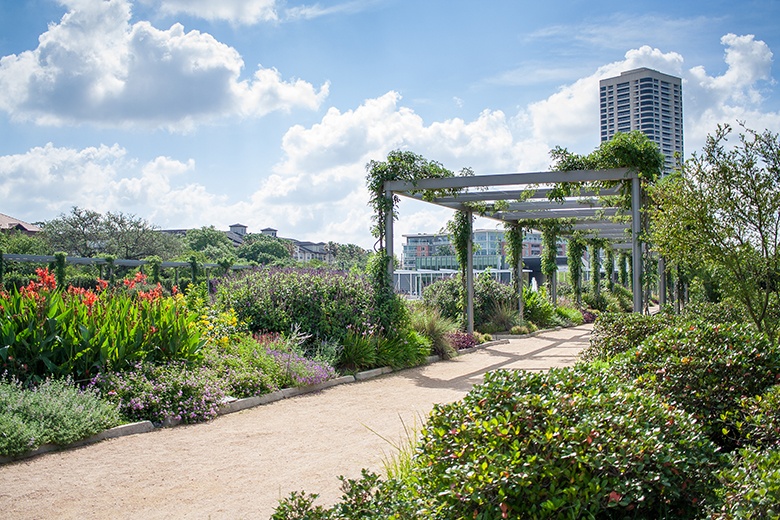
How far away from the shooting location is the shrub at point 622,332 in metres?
6.37

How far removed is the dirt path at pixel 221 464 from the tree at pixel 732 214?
3.26 meters

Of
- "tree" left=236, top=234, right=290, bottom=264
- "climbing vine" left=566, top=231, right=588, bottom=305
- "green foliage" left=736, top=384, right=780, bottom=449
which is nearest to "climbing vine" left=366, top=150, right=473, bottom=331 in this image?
"green foliage" left=736, top=384, right=780, bottom=449

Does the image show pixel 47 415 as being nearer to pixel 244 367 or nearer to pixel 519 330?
pixel 244 367

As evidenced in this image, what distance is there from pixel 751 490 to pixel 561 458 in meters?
0.66

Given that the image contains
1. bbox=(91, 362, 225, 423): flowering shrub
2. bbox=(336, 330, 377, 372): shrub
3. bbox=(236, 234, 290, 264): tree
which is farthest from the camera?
bbox=(236, 234, 290, 264): tree

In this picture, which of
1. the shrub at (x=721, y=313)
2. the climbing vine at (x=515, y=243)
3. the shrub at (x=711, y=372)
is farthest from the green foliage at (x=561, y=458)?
the climbing vine at (x=515, y=243)

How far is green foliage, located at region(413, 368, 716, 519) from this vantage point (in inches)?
96.2

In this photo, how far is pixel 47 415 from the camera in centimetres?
507

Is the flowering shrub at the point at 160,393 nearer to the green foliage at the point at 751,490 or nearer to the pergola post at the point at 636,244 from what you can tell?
the green foliage at the point at 751,490

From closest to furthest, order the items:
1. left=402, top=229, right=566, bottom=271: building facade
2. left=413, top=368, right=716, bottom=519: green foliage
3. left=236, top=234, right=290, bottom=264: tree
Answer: left=413, top=368, right=716, bottom=519: green foliage → left=402, top=229, right=566, bottom=271: building facade → left=236, top=234, right=290, bottom=264: tree

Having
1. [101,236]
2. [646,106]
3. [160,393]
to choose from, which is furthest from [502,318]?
[101,236]

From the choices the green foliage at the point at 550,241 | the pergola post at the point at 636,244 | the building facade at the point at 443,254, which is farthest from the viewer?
the building facade at the point at 443,254

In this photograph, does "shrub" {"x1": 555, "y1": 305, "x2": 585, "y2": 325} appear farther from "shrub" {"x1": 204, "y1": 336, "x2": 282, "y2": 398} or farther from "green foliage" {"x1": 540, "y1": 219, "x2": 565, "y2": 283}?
"shrub" {"x1": 204, "y1": 336, "x2": 282, "y2": 398}

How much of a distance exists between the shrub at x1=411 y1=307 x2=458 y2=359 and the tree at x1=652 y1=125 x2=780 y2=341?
14.9 ft
